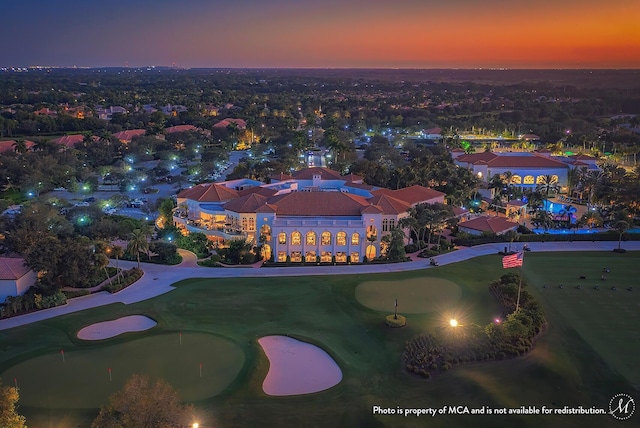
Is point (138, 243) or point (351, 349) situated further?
point (138, 243)

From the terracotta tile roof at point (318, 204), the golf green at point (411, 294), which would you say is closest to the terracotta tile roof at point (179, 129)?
the terracotta tile roof at point (318, 204)

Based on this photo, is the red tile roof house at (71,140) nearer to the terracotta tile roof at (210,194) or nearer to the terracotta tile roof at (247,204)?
the terracotta tile roof at (210,194)

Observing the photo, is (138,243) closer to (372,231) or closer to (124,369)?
(124,369)

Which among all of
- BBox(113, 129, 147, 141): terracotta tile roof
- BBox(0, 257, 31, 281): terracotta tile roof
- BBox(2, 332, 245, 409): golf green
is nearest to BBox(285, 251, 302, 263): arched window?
BBox(2, 332, 245, 409): golf green

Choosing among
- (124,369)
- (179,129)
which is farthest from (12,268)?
(179,129)

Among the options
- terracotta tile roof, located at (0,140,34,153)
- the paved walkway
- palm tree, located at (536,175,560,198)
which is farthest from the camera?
terracotta tile roof, located at (0,140,34,153)

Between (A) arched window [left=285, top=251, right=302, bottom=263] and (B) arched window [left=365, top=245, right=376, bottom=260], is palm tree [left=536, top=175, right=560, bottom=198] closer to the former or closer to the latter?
(B) arched window [left=365, top=245, right=376, bottom=260]
